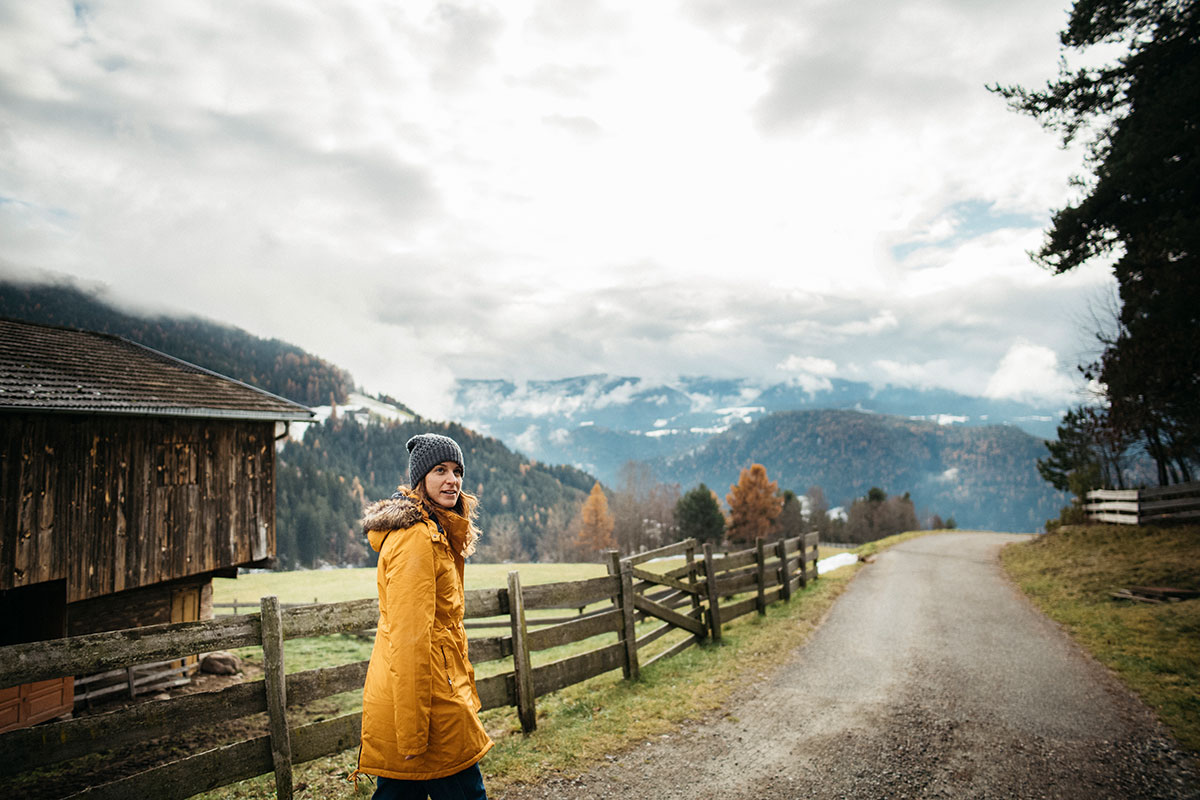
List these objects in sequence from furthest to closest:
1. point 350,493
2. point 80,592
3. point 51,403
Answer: point 350,493 < point 80,592 < point 51,403

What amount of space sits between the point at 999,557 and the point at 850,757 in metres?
19.2

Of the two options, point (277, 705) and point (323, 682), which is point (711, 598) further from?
point (277, 705)

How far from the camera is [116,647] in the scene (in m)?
3.70

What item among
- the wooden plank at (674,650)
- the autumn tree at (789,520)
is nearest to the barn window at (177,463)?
the wooden plank at (674,650)

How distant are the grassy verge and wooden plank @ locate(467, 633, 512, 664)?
6.61 m

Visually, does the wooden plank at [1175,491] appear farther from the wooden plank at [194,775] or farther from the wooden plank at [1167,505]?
the wooden plank at [194,775]

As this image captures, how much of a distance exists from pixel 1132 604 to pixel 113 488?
1914 cm

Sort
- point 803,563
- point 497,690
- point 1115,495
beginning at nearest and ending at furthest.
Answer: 1. point 497,690
2. point 803,563
3. point 1115,495

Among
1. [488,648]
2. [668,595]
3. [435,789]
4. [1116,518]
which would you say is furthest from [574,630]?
[1116,518]

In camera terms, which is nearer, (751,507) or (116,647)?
(116,647)

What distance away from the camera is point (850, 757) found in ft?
17.1

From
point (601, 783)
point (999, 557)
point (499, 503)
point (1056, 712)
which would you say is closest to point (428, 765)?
point (601, 783)

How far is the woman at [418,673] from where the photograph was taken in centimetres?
281

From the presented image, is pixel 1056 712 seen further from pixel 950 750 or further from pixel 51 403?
pixel 51 403
